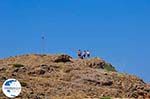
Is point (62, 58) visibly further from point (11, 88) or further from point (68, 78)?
point (11, 88)

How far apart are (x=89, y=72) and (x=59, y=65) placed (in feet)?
9.21

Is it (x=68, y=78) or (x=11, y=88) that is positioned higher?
(x=68, y=78)

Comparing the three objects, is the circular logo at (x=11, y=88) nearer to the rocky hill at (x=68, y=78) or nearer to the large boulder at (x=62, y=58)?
the rocky hill at (x=68, y=78)

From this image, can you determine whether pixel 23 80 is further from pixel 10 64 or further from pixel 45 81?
pixel 10 64

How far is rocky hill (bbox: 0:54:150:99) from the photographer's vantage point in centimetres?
3697

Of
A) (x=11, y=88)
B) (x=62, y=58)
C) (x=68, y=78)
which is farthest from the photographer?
(x=62, y=58)

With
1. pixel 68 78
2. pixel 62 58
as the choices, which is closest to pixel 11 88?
pixel 68 78

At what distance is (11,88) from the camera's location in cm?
1814

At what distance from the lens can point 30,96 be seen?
110 ft

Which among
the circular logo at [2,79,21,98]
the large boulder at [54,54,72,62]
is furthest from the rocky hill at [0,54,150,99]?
the circular logo at [2,79,21,98]

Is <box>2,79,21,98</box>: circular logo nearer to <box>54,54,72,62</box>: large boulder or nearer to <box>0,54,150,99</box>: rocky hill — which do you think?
<box>0,54,150,99</box>: rocky hill

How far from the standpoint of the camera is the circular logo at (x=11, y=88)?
709 inches

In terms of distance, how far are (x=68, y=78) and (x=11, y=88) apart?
23.3 metres

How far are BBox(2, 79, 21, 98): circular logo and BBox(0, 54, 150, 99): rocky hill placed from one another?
1533 cm
